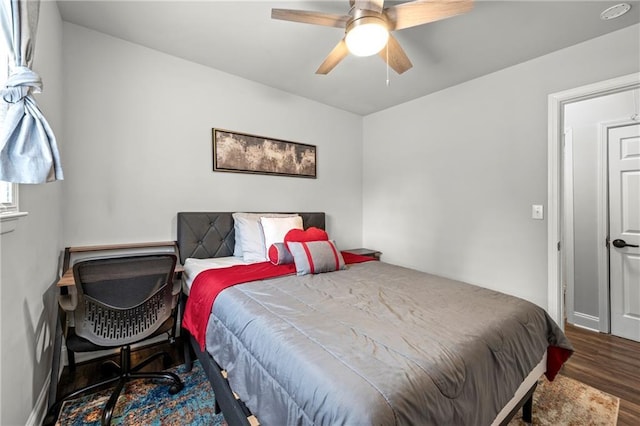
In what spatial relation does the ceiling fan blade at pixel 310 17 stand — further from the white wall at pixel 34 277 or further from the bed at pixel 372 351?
the bed at pixel 372 351

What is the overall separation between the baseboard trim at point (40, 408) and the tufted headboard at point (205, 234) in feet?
3.65

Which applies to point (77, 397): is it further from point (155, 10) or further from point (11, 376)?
point (155, 10)

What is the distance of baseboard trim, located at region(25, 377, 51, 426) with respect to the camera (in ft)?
4.69

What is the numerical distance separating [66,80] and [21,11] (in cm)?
119

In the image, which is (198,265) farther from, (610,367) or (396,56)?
(610,367)

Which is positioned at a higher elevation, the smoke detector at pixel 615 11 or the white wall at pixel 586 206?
the smoke detector at pixel 615 11

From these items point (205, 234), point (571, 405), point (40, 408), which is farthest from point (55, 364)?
point (571, 405)

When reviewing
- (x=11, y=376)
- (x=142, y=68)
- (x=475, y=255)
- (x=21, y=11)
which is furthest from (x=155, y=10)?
(x=475, y=255)

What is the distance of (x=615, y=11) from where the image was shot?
1853 millimetres

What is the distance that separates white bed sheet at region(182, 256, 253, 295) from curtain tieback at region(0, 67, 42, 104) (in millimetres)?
1409

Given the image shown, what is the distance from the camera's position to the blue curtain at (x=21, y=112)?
1128 millimetres

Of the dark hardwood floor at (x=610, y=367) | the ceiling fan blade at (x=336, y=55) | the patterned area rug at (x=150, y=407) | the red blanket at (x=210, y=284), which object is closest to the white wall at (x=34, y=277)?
the patterned area rug at (x=150, y=407)

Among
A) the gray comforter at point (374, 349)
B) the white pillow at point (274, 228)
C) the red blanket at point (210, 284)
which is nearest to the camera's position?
the gray comforter at point (374, 349)

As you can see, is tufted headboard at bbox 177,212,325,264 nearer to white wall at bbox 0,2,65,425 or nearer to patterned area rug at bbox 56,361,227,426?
white wall at bbox 0,2,65,425
